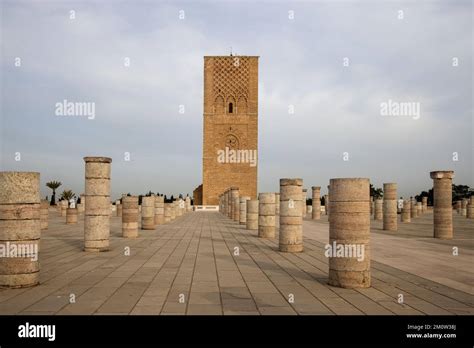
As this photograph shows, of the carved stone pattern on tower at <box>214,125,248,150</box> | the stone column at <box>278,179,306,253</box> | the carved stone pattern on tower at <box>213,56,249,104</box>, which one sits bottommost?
the stone column at <box>278,179,306,253</box>

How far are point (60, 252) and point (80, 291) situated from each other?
4232mm

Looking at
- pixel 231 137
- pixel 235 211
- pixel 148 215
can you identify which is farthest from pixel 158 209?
pixel 231 137

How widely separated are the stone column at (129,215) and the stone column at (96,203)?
2759 mm

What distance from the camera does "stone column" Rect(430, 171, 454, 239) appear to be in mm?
13016

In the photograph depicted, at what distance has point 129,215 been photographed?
12.4 meters

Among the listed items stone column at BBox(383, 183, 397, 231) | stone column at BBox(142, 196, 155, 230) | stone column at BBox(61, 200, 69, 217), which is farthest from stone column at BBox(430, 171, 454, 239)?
stone column at BBox(61, 200, 69, 217)

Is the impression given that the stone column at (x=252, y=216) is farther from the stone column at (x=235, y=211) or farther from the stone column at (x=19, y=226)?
the stone column at (x=19, y=226)

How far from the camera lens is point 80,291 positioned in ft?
17.3

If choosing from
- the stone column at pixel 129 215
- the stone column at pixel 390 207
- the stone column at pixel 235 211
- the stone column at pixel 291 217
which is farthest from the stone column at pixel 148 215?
the stone column at pixel 390 207

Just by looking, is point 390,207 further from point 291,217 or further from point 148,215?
point 148,215

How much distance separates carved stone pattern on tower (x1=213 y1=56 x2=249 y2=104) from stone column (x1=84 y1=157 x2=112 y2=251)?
35143mm

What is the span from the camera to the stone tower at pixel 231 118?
43.3 m

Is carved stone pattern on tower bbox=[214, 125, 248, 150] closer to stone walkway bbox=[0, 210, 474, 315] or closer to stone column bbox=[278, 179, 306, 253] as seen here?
stone column bbox=[278, 179, 306, 253]
